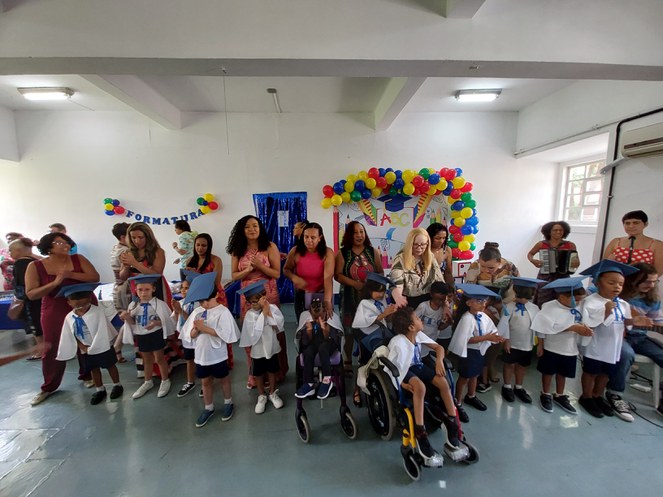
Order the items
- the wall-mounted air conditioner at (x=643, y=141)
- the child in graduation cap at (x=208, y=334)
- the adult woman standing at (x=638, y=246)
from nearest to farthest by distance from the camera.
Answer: the child in graduation cap at (x=208, y=334)
the adult woman standing at (x=638, y=246)
the wall-mounted air conditioner at (x=643, y=141)

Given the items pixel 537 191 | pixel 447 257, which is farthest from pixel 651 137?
pixel 447 257

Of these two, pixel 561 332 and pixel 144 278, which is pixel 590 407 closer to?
pixel 561 332

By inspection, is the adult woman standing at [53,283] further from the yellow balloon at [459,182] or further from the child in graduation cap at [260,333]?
the yellow balloon at [459,182]

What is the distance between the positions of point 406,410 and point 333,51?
102 inches

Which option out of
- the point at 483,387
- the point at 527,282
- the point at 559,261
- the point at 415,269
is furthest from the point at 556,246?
the point at 415,269

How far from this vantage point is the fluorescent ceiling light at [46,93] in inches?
144

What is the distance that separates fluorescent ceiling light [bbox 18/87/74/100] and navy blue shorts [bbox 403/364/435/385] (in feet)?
18.2

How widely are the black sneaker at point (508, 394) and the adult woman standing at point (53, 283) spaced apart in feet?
13.0

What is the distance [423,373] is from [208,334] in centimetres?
169

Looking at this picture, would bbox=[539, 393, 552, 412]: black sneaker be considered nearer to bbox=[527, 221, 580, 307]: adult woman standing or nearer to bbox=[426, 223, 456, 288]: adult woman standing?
bbox=[527, 221, 580, 307]: adult woman standing

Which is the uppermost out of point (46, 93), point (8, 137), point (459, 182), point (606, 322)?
point (46, 93)

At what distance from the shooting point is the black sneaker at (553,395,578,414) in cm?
231

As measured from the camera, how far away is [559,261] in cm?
286

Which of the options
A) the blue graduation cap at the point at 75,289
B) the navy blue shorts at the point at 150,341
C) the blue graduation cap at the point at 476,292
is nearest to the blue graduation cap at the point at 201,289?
the navy blue shorts at the point at 150,341
